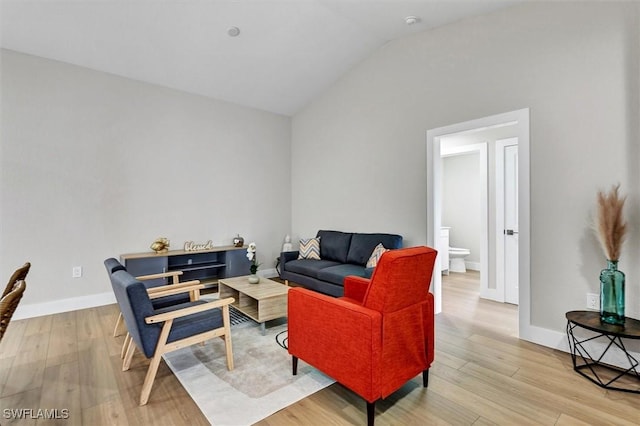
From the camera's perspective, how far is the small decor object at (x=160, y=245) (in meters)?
4.40

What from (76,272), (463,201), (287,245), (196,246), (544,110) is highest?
(544,110)

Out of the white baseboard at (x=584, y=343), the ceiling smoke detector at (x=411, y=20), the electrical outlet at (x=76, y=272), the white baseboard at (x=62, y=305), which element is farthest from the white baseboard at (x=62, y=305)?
the ceiling smoke detector at (x=411, y=20)

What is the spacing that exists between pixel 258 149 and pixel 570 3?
4626 mm

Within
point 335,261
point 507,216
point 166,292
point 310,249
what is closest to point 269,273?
point 310,249

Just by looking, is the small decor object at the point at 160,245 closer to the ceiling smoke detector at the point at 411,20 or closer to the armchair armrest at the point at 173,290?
the armchair armrest at the point at 173,290

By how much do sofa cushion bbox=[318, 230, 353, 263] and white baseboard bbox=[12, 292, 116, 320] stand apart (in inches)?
123

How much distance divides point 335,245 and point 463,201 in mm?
3696

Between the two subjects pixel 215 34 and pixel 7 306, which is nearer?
pixel 7 306

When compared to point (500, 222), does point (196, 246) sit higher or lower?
lower

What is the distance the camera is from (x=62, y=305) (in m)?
3.86

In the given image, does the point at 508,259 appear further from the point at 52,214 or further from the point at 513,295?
the point at 52,214

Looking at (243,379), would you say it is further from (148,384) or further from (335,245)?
(335,245)

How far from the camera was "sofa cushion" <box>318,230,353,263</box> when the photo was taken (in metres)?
A: 4.62

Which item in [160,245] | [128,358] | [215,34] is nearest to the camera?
[128,358]
